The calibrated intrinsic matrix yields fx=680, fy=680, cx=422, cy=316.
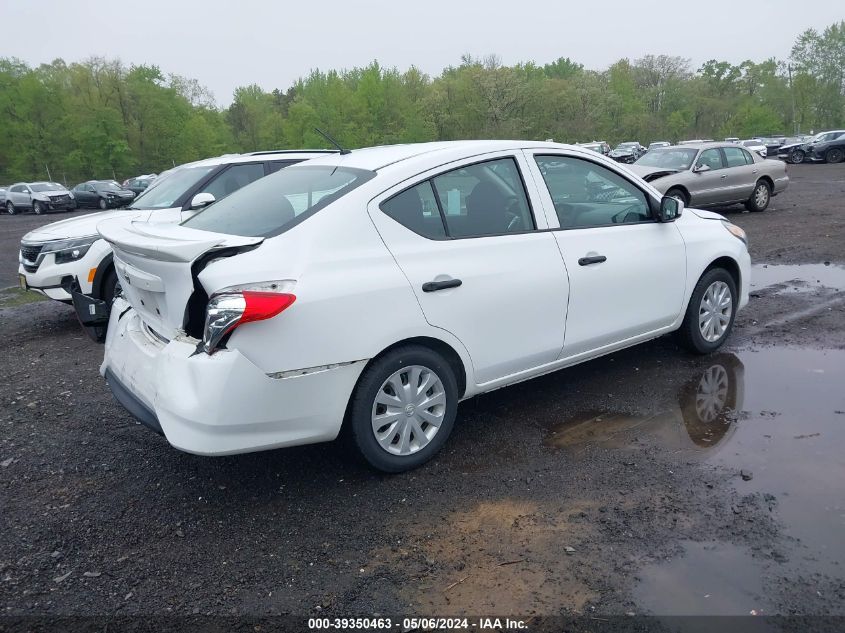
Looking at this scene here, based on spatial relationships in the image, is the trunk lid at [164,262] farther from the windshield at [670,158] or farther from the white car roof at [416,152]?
the windshield at [670,158]

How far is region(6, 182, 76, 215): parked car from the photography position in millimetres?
32812

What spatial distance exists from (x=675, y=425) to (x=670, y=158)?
1190cm

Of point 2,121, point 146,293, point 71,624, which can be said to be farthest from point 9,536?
point 2,121

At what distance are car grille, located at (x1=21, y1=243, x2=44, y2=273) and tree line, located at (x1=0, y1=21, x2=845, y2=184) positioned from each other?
5016 cm

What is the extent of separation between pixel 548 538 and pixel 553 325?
151 cm

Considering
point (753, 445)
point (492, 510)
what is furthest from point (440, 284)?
point (753, 445)

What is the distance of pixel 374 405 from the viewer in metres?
3.57

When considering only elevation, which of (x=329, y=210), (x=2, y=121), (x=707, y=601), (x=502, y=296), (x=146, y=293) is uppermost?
(x=2, y=121)

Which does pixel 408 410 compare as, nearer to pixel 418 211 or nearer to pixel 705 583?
pixel 418 211

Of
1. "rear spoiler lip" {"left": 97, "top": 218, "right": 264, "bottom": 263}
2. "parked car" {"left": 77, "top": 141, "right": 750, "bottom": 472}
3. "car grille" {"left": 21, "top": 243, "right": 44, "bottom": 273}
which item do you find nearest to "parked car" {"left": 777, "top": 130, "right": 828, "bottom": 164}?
"parked car" {"left": 77, "top": 141, "right": 750, "bottom": 472}

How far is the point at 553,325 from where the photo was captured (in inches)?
169

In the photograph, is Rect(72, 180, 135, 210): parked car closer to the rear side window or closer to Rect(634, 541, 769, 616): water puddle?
the rear side window

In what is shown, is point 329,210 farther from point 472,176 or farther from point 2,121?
point 2,121

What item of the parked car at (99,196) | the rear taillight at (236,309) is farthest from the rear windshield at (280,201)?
the parked car at (99,196)
